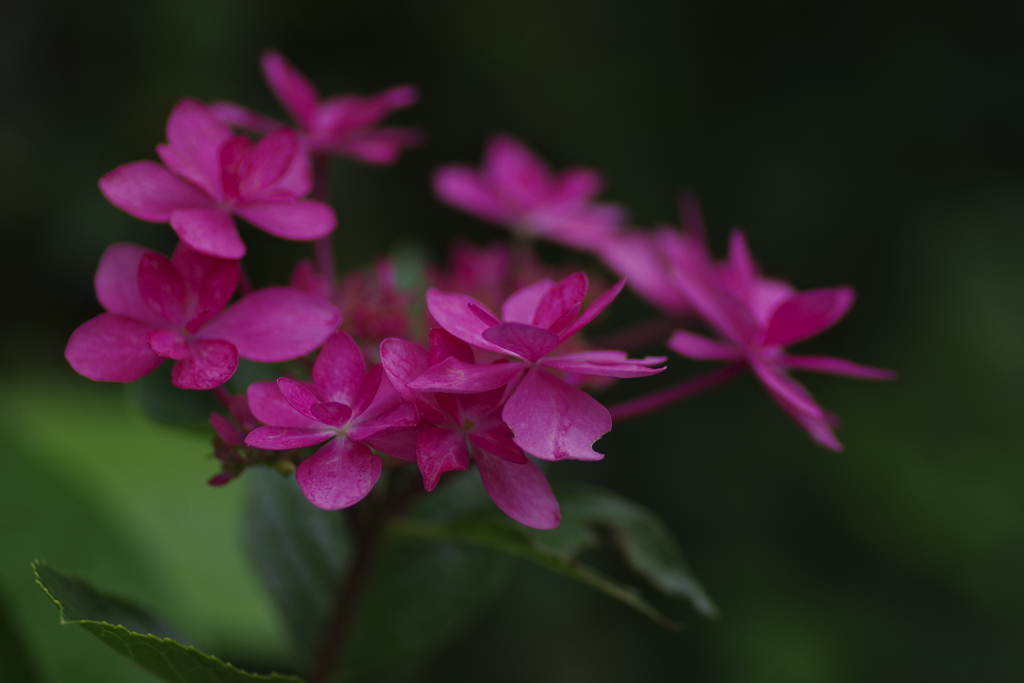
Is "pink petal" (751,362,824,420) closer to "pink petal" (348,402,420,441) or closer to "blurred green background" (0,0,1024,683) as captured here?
"pink petal" (348,402,420,441)

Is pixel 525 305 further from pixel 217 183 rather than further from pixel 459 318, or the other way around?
pixel 217 183

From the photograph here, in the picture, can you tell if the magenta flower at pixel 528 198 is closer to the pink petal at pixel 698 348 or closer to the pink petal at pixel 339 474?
the pink petal at pixel 698 348

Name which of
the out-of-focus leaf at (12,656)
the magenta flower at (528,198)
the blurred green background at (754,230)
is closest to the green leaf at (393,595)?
the out-of-focus leaf at (12,656)

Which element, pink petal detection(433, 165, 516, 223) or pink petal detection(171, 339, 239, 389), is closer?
pink petal detection(171, 339, 239, 389)

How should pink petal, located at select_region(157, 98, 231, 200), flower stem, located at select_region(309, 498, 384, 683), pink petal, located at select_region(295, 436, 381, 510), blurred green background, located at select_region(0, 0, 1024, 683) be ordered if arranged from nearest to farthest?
pink petal, located at select_region(295, 436, 381, 510), pink petal, located at select_region(157, 98, 231, 200), flower stem, located at select_region(309, 498, 384, 683), blurred green background, located at select_region(0, 0, 1024, 683)

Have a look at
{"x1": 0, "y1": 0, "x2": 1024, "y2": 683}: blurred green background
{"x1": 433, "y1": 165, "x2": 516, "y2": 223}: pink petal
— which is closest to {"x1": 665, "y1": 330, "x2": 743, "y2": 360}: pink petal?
{"x1": 433, "y1": 165, "x2": 516, "y2": 223}: pink petal
